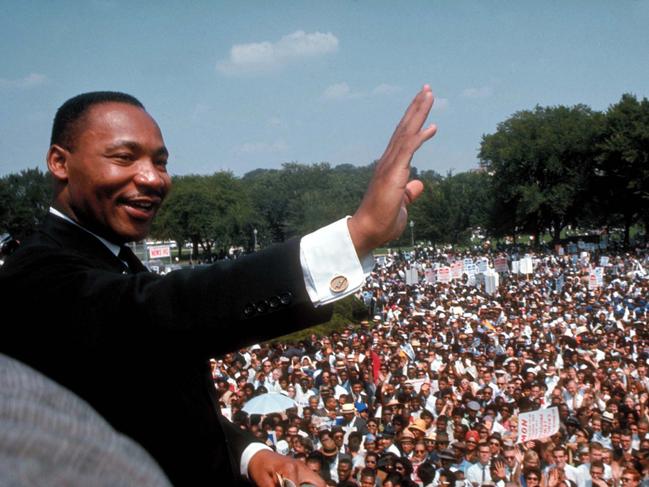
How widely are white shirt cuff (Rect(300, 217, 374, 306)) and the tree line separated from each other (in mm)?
42631

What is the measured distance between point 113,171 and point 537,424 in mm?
6783

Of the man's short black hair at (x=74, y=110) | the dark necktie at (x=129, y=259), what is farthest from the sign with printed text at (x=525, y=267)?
the man's short black hair at (x=74, y=110)

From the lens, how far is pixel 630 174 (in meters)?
46.3

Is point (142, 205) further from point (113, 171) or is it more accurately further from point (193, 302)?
point (193, 302)

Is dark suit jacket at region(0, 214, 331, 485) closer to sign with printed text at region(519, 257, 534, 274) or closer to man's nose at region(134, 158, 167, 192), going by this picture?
man's nose at region(134, 158, 167, 192)

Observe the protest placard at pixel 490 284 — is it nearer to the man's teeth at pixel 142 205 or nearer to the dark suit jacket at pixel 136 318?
the man's teeth at pixel 142 205

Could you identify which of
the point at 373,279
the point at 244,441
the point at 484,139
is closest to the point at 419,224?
the point at 484,139

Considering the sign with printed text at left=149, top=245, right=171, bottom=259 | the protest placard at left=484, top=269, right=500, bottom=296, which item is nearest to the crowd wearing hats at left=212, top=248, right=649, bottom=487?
the protest placard at left=484, top=269, right=500, bottom=296

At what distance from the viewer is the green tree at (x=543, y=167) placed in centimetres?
5216

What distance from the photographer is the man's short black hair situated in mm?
1648

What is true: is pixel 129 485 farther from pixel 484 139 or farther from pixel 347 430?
pixel 484 139

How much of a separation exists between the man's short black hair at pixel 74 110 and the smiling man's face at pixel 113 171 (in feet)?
0.06

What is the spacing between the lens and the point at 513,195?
5519 cm

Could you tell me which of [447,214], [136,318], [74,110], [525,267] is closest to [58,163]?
[74,110]
